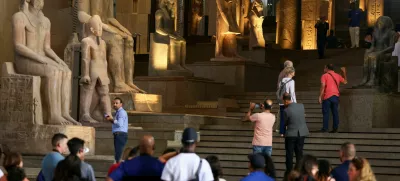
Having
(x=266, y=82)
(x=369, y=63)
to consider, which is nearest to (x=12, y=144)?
(x=369, y=63)

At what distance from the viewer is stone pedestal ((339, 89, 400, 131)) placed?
2130 cm

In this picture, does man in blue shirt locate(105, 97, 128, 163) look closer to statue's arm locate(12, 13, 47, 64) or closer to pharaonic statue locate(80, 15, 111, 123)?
statue's arm locate(12, 13, 47, 64)

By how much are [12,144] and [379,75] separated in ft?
25.4

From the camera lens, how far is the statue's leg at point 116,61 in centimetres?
2361

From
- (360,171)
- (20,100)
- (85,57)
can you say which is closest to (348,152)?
(360,171)

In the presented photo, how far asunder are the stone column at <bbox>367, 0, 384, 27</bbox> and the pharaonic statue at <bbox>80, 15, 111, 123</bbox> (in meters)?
23.0

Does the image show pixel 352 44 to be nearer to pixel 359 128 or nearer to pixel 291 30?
pixel 291 30

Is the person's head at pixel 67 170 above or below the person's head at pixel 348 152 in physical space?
below

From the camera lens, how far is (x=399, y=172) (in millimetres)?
18000

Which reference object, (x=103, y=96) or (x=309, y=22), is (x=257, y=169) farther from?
(x=309, y=22)

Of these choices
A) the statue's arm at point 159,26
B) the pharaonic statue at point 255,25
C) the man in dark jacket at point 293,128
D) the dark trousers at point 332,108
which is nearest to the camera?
the man in dark jacket at point 293,128

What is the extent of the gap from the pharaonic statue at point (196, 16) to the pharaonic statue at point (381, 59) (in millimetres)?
21705

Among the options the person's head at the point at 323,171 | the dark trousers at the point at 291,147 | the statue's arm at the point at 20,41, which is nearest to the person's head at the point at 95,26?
the statue's arm at the point at 20,41

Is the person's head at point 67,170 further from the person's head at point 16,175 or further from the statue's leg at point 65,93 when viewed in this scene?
the statue's leg at point 65,93
